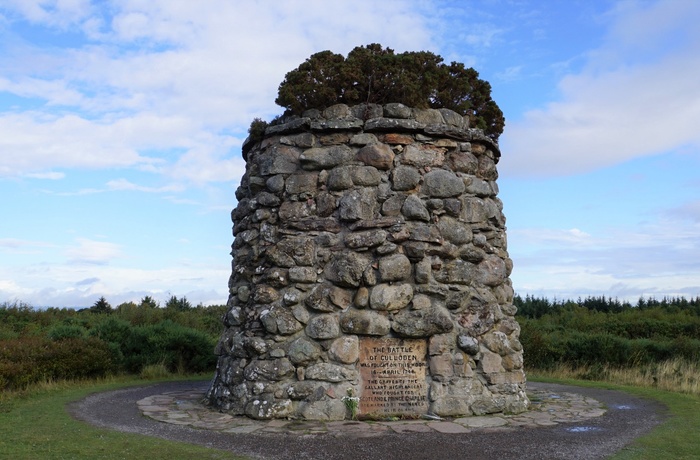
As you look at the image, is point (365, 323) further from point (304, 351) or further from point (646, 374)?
point (646, 374)

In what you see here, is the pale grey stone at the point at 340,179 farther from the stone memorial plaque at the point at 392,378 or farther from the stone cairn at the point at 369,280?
the stone memorial plaque at the point at 392,378

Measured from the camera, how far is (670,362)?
46.5 ft

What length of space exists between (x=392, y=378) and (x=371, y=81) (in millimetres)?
4128

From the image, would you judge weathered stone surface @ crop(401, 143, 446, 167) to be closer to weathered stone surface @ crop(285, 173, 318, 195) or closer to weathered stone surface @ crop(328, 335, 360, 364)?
weathered stone surface @ crop(285, 173, 318, 195)

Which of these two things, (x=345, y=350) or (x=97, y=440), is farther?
(x=345, y=350)

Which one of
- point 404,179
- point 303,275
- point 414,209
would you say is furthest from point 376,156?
point 303,275

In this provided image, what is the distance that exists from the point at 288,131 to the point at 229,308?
9.04 feet

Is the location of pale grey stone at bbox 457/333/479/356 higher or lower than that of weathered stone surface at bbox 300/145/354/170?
lower

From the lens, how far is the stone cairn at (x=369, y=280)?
771cm

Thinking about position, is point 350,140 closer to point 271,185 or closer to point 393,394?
point 271,185

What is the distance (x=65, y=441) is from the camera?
20.6ft

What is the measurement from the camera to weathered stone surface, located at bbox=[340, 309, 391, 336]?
7.69 m

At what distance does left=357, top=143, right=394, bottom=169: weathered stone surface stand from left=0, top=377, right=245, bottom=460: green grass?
13.6ft

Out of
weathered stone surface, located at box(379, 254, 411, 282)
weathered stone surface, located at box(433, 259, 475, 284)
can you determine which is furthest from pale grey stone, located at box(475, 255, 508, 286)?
weathered stone surface, located at box(379, 254, 411, 282)
